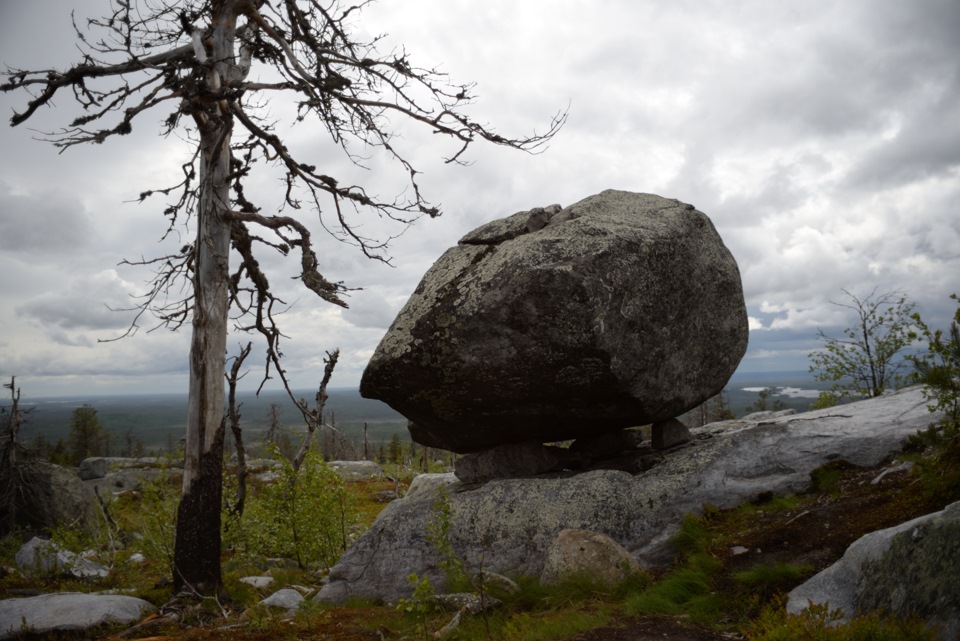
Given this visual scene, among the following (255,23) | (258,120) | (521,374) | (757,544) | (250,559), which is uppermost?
(255,23)

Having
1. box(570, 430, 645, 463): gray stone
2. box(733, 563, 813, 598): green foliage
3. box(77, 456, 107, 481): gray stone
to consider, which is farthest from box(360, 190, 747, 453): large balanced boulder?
box(77, 456, 107, 481): gray stone

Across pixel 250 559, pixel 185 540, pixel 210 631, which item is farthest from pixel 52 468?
pixel 210 631

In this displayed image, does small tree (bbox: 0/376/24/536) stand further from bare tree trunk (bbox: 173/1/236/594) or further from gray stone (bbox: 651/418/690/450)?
gray stone (bbox: 651/418/690/450)

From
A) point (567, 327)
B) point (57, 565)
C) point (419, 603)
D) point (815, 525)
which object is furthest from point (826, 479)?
point (57, 565)

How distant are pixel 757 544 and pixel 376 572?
672cm

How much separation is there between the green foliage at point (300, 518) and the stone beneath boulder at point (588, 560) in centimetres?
661

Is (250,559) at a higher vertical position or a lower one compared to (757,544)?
lower

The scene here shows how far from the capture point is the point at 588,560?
9125 mm

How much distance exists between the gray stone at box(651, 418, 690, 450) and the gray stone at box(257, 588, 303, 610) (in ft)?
26.6

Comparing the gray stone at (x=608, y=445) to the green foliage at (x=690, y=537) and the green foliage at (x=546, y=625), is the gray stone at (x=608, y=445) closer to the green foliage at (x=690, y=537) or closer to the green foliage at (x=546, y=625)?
the green foliage at (x=690, y=537)

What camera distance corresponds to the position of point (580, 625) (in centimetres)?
761

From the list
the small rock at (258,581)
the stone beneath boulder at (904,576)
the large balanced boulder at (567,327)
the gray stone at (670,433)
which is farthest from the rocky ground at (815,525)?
the small rock at (258,581)

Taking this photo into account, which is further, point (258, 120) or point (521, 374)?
point (258, 120)

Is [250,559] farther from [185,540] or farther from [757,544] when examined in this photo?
[757,544]
